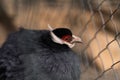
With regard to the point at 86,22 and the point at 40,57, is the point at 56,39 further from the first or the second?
the point at 86,22

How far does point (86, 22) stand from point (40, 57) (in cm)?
94

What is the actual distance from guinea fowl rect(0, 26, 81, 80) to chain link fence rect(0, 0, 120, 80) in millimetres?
256

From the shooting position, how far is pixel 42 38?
174 centimetres

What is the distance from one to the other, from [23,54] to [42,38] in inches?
4.5

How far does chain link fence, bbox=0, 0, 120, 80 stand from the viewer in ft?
7.22

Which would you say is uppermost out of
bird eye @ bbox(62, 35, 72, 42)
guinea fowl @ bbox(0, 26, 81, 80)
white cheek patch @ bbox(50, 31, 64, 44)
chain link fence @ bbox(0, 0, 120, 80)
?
white cheek patch @ bbox(50, 31, 64, 44)

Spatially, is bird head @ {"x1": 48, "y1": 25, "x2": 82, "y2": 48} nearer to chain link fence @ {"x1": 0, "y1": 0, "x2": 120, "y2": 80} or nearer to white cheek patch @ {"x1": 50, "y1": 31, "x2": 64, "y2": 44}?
white cheek patch @ {"x1": 50, "y1": 31, "x2": 64, "y2": 44}

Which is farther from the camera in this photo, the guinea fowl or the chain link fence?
the chain link fence

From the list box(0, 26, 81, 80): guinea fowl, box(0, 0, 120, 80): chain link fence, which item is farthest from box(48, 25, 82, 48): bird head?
box(0, 0, 120, 80): chain link fence

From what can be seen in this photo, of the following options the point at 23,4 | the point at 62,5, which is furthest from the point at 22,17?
the point at 62,5

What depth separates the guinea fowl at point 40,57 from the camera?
1635 mm

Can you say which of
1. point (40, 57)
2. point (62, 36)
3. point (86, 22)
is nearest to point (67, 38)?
point (62, 36)

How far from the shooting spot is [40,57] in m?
1.67

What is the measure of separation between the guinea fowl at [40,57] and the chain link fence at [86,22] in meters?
0.26
